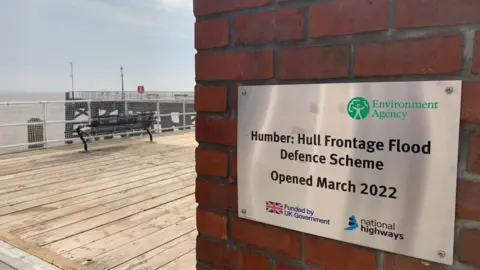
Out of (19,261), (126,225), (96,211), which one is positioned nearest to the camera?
(19,261)

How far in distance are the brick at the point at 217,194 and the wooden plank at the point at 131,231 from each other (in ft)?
6.44

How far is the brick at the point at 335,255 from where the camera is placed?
819mm

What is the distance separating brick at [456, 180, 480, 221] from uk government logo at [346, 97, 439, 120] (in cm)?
16

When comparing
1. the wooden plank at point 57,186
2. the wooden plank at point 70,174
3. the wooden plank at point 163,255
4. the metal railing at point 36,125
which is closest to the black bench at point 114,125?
the metal railing at point 36,125

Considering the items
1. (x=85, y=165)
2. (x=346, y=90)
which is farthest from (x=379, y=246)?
(x=85, y=165)

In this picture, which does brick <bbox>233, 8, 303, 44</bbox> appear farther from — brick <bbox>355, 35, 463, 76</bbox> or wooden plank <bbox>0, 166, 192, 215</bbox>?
wooden plank <bbox>0, 166, 192, 215</bbox>

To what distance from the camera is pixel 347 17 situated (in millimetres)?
802

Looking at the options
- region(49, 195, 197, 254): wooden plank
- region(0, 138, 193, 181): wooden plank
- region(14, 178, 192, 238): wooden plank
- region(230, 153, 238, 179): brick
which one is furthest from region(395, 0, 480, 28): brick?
region(0, 138, 193, 181): wooden plank

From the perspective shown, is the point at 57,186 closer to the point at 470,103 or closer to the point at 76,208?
the point at 76,208

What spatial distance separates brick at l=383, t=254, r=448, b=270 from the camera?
2.43 feet

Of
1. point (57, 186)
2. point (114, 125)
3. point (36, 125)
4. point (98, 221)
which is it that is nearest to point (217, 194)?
point (98, 221)

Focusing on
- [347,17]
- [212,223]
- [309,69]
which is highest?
[347,17]

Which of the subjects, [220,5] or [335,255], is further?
[220,5]

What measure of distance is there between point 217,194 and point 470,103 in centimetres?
67
